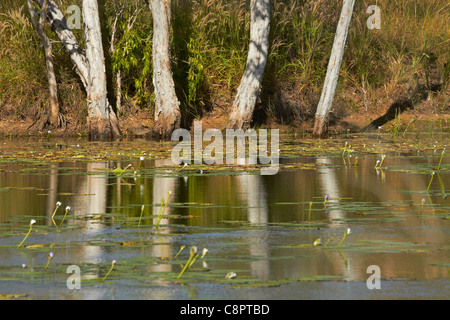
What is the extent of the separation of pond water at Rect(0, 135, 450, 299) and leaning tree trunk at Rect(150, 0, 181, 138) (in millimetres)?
5493

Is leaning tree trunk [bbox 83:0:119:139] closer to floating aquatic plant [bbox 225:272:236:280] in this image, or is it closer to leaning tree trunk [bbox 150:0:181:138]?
leaning tree trunk [bbox 150:0:181:138]

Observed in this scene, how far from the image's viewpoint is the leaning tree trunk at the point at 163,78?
18547 millimetres

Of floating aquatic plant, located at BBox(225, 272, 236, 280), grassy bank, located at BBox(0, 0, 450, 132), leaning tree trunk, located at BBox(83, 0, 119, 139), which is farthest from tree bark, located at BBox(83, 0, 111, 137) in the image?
floating aquatic plant, located at BBox(225, 272, 236, 280)

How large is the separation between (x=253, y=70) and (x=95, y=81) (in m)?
3.66

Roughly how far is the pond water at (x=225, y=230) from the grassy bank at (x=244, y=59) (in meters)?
A: 7.04

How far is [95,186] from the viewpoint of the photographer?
34.0ft

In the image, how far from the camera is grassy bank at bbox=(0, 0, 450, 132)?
19938 mm

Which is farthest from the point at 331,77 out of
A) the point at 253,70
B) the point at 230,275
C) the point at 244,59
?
the point at 230,275

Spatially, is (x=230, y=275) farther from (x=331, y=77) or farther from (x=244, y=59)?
(x=244, y=59)

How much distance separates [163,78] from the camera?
61.3 ft

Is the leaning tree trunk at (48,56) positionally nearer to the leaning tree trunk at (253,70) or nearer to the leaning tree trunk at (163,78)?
the leaning tree trunk at (163,78)

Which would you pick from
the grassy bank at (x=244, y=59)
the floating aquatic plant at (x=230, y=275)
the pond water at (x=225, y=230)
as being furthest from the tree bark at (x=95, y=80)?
the floating aquatic plant at (x=230, y=275)

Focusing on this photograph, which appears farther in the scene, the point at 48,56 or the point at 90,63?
the point at 48,56
